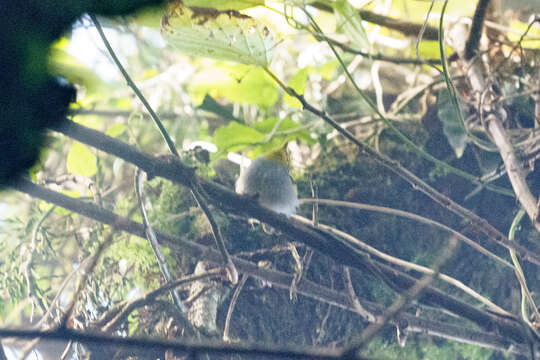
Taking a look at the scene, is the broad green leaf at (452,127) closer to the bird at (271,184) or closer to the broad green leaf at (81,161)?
the bird at (271,184)

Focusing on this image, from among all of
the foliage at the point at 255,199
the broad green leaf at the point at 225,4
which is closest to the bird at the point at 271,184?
the foliage at the point at 255,199

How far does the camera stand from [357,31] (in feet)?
1.85

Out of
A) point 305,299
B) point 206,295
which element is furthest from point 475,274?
point 206,295

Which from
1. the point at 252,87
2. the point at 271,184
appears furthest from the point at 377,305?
the point at 252,87

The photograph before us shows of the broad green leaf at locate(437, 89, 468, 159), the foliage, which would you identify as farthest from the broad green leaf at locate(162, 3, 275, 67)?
the broad green leaf at locate(437, 89, 468, 159)

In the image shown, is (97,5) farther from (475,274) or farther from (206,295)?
(475,274)

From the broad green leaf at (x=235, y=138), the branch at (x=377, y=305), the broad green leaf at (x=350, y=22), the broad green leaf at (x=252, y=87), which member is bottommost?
the branch at (x=377, y=305)

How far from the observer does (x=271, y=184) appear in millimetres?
535

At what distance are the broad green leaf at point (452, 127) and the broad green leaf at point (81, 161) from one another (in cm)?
48

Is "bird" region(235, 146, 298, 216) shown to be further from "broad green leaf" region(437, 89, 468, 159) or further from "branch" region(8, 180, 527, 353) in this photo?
"broad green leaf" region(437, 89, 468, 159)

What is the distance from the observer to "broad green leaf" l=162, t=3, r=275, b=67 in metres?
0.44

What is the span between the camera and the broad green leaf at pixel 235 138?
0.57 meters

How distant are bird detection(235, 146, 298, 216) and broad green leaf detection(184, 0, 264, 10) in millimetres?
178

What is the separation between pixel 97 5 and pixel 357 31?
0.31 meters
